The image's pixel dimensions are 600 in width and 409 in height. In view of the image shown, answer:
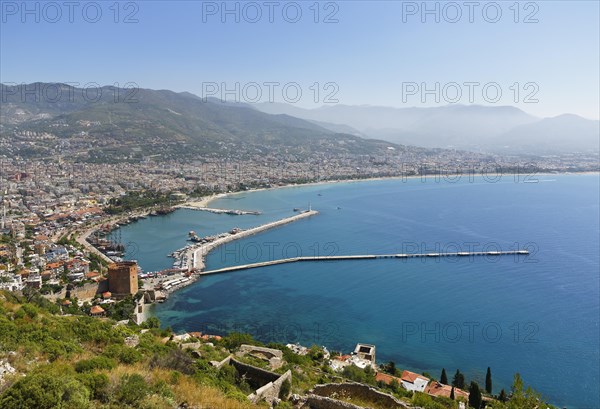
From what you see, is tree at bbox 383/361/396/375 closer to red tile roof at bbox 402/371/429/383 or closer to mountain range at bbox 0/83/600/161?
red tile roof at bbox 402/371/429/383

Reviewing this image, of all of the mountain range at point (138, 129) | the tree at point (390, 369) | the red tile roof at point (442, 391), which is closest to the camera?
the red tile roof at point (442, 391)

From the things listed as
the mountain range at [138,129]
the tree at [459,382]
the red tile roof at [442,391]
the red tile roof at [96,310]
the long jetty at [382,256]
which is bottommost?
the tree at [459,382]

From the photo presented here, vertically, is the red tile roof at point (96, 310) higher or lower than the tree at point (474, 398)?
higher

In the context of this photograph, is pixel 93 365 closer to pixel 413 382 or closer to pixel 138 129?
pixel 413 382

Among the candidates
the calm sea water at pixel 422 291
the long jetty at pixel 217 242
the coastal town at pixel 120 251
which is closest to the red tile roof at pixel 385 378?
the coastal town at pixel 120 251

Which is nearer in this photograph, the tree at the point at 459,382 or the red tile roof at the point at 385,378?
the red tile roof at the point at 385,378

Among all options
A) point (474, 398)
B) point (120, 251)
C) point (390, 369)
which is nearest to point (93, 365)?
point (474, 398)

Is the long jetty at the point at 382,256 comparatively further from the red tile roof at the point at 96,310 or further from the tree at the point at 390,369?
the tree at the point at 390,369
